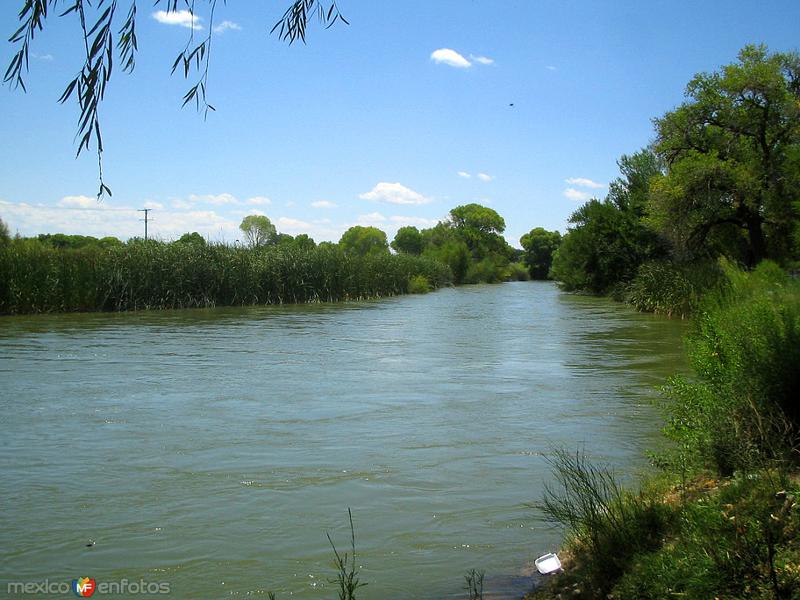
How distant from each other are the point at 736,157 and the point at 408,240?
94513mm

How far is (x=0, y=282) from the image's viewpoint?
83.6 ft

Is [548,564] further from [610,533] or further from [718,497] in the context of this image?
[718,497]

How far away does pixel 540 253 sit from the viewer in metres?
112

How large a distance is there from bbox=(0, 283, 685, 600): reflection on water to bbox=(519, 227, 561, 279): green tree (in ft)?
311

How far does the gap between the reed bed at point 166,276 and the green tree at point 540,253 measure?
74.1m

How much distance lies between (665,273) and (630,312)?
7.14 ft

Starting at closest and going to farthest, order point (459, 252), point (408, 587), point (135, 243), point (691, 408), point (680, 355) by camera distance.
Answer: point (408, 587) → point (691, 408) → point (680, 355) → point (135, 243) → point (459, 252)

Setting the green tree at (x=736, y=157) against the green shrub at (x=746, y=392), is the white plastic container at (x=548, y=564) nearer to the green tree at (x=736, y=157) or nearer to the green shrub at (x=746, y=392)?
the green shrub at (x=746, y=392)

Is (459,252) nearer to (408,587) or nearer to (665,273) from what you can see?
(665,273)

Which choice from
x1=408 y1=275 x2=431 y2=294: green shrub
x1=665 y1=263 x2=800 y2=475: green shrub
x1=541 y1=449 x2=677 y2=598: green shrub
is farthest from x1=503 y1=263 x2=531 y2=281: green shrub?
x1=541 y1=449 x2=677 y2=598: green shrub

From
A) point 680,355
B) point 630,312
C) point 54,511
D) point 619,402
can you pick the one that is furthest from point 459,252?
point 54,511

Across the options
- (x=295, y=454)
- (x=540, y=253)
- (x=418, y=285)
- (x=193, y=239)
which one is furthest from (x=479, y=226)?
(x=295, y=454)

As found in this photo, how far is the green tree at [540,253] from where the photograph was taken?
11162 cm

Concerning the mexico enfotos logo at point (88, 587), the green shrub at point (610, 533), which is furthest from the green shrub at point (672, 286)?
the mexico enfotos logo at point (88, 587)
